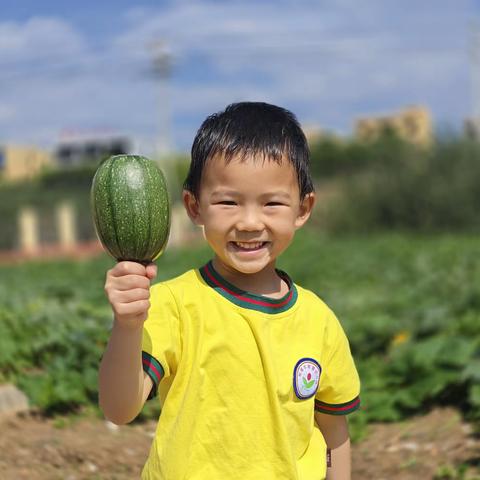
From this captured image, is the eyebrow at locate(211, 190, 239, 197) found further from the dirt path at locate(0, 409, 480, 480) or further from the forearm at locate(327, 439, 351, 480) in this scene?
the dirt path at locate(0, 409, 480, 480)

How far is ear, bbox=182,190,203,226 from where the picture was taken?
2217 millimetres

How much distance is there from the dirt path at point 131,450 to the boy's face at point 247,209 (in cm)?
175

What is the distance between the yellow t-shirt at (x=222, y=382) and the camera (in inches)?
81.7

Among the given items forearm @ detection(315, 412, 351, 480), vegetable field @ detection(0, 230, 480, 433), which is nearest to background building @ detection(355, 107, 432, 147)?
vegetable field @ detection(0, 230, 480, 433)

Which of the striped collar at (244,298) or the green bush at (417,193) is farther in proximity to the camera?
the green bush at (417,193)

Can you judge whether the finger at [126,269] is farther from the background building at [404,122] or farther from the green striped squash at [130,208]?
the background building at [404,122]

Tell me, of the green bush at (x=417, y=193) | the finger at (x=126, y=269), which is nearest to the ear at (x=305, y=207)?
the finger at (x=126, y=269)

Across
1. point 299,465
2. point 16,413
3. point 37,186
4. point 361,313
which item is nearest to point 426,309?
point 361,313

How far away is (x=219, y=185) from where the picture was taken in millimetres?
2100

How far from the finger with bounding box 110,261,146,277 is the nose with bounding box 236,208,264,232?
29 centimetres

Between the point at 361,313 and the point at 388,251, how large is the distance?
291 inches

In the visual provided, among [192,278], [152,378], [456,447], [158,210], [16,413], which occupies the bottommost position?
[456,447]

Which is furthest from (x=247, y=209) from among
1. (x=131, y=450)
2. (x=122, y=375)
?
(x=131, y=450)

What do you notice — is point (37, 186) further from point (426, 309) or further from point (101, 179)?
point (101, 179)
